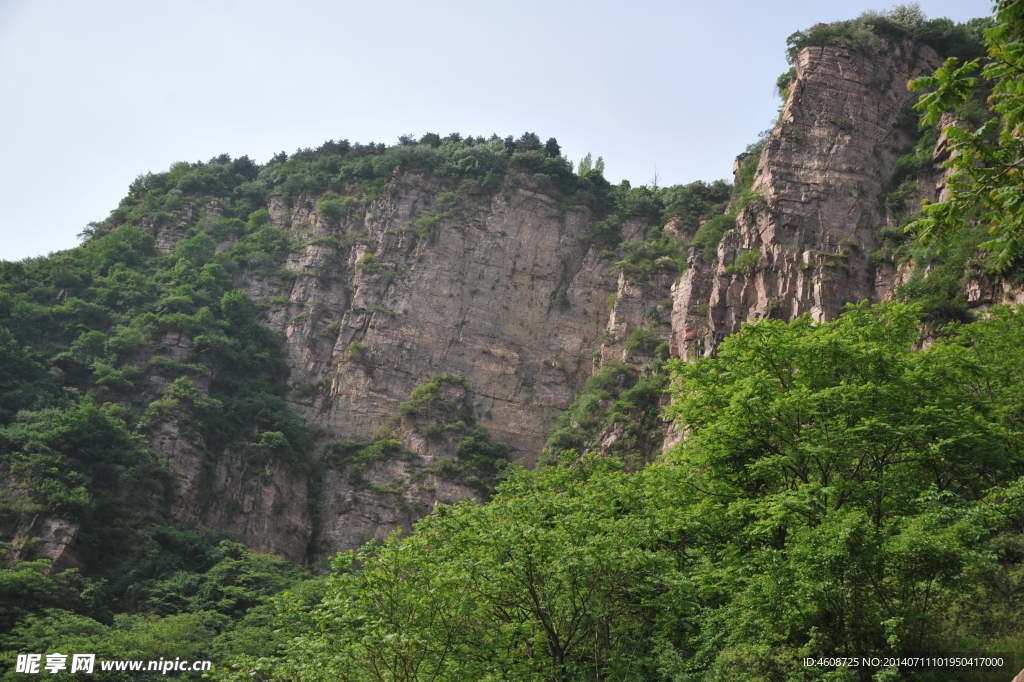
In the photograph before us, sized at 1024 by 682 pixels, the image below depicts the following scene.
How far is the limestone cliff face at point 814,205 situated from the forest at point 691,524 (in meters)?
1.37

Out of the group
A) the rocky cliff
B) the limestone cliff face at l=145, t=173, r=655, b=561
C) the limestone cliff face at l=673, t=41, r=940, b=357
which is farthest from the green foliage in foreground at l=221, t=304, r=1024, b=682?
the limestone cliff face at l=145, t=173, r=655, b=561

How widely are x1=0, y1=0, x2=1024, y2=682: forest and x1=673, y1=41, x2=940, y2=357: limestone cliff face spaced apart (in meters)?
1.37

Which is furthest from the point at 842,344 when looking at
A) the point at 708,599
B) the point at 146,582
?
the point at 146,582

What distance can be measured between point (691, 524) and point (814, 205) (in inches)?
1109

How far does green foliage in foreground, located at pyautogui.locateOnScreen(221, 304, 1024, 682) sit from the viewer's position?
13.6 metres

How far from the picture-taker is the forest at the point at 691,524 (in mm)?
13375

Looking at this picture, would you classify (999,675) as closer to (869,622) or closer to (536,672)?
(869,622)

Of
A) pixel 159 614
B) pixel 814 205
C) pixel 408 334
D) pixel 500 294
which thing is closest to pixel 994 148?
pixel 814 205

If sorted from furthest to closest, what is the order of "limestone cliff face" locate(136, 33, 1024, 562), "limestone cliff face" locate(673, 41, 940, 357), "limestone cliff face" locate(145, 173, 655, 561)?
1. "limestone cliff face" locate(145, 173, 655, 561)
2. "limestone cliff face" locate(136, 33, 1024, 562)
3. "limestone cliff face" locate(673, 41, 940, 357)

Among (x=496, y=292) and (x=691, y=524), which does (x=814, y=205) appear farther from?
(x=691, y=524)

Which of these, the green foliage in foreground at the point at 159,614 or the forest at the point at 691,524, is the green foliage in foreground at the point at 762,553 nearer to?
the forest at the point at 691,524

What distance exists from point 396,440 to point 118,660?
2070cm

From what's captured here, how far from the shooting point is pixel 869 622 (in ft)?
45.2

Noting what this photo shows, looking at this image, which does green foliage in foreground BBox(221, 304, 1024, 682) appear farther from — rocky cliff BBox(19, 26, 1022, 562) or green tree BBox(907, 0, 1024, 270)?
rocky cliff BBox(19, 26, 1022, 562)
